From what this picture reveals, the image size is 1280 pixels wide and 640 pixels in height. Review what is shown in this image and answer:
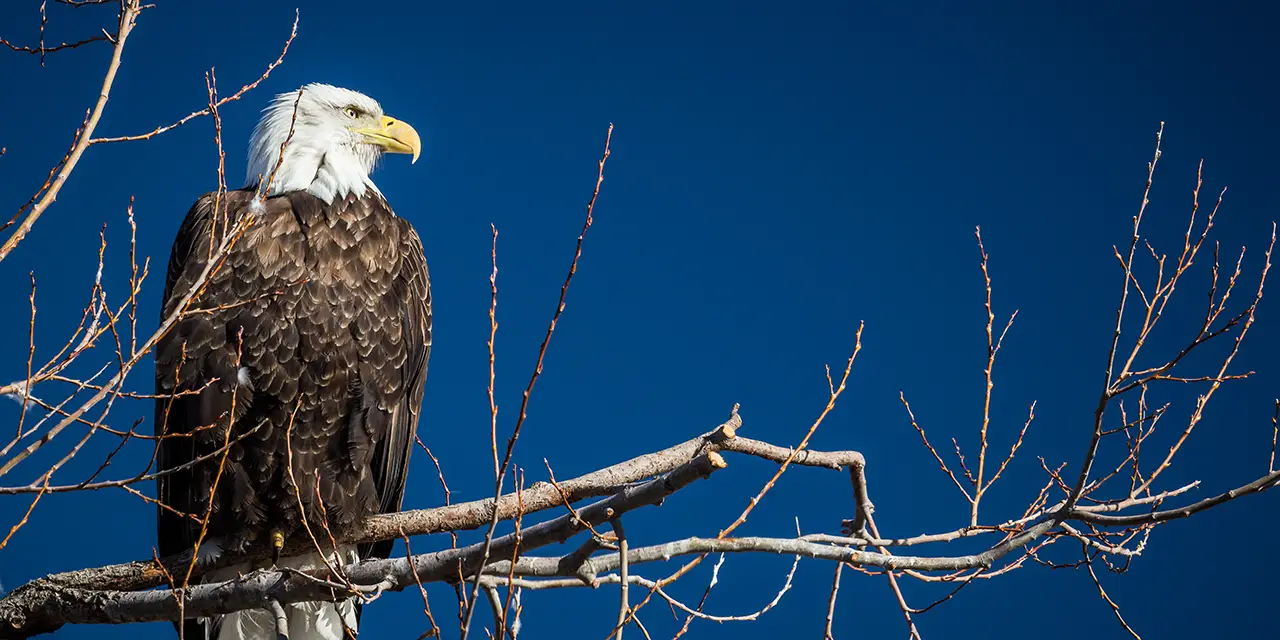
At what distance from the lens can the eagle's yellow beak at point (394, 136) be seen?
3932mm

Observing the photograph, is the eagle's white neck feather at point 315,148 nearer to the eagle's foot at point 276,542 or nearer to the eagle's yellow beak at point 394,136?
the eagle's yellow beak at point 394,136

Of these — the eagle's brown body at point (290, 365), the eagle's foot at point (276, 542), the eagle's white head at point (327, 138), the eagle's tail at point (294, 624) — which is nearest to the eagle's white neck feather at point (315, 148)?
the eagle's white head at point (327, 138)

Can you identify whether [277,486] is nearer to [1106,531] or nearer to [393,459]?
[393,459]

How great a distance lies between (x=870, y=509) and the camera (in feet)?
8.72

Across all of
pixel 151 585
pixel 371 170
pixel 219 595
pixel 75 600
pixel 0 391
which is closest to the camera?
pixel 0 391

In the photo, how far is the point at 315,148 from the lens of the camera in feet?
12.3

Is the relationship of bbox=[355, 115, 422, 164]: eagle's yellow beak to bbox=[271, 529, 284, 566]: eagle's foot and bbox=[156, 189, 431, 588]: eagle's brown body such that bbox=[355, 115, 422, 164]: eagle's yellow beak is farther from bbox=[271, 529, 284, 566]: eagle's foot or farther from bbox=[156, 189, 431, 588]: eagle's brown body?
bbox=[271, 529, 284, 566]: eagle's foot

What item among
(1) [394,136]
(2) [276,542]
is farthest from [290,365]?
(1) [394,136]

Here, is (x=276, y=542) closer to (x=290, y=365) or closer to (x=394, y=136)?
(x=290, y=365)

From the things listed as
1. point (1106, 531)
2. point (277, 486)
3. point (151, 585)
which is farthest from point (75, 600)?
point (1106, 531)

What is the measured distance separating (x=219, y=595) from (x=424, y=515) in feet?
1.90

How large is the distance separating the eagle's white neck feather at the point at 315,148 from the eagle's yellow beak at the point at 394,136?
4 cm

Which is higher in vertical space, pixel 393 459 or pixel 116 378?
pixel 393 459

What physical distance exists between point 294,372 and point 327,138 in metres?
0.93
